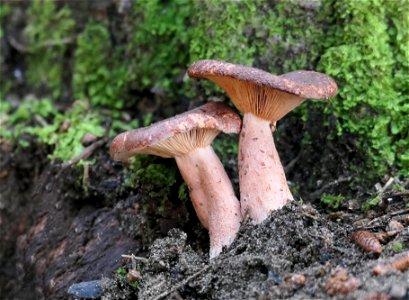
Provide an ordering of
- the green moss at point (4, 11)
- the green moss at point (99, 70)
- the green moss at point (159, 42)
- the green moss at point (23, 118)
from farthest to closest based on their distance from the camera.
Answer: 1. the green moss at point (4, 11)
2. the green moss at point (99, 70)
3. the green moss at point (23, 118)
4. the green moss at point (159, 42)

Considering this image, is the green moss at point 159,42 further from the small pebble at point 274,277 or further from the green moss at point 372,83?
the small pebble at point 274,277

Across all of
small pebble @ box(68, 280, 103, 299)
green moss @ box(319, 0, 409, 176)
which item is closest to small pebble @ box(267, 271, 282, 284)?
small pebble @ box(68, 280, 103, 299)

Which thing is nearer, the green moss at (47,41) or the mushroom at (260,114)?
the mushroom at (260,114)

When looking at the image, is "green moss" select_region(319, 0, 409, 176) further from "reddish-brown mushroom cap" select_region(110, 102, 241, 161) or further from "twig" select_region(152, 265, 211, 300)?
"twig" select_region(152, 265, 211, 300)

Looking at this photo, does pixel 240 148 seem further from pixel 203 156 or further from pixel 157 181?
pixel 157 181

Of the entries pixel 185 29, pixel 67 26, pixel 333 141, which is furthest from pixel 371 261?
pixel 67 26

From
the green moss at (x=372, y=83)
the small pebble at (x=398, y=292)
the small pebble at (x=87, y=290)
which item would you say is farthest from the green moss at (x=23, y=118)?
the small pebble at (x=398, y=292)

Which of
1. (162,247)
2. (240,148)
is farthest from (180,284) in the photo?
(240,148)

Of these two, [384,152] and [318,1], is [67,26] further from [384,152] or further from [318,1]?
[384,152]
